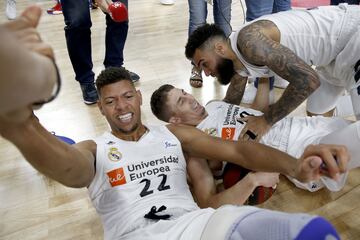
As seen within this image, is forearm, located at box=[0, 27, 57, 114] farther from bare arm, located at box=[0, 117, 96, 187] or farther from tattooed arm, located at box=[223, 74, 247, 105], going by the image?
tattooed arm, located at box=[223, 74, 247, 105]

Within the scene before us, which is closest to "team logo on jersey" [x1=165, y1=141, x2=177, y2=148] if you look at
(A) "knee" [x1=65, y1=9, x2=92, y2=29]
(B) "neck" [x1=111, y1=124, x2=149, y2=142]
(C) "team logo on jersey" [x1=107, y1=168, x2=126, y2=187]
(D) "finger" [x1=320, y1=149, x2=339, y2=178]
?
(B) "neck" [x1=111, y1=124, x2=149, y2=142]

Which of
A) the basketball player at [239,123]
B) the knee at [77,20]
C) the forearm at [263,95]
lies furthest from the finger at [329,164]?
the knee at [77,20]

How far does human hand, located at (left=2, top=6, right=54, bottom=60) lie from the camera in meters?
0.54

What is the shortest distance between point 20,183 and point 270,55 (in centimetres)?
142

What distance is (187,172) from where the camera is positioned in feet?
4.80

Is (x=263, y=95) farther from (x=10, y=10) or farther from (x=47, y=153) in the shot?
(x=10, y=10)

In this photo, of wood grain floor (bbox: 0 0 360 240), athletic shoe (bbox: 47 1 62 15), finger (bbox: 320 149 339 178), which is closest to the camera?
finger (bbox: 320 149 339 178)

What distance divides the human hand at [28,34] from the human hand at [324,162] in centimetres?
76

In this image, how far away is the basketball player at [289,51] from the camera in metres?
1.45

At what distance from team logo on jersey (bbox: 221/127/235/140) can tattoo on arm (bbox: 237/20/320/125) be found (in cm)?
22

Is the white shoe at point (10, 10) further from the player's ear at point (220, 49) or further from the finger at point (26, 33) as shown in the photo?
the finger at point (26, 33)

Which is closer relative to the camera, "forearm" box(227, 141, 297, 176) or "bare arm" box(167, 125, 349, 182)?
"bare arm" box(167, 125, 349, 182)

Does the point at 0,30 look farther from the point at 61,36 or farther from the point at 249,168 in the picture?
the point at 61,36

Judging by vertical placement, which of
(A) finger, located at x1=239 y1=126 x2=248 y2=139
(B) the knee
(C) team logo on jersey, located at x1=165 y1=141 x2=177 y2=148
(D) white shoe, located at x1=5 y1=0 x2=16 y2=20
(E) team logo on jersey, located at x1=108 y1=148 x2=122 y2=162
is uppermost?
(B) the knee
